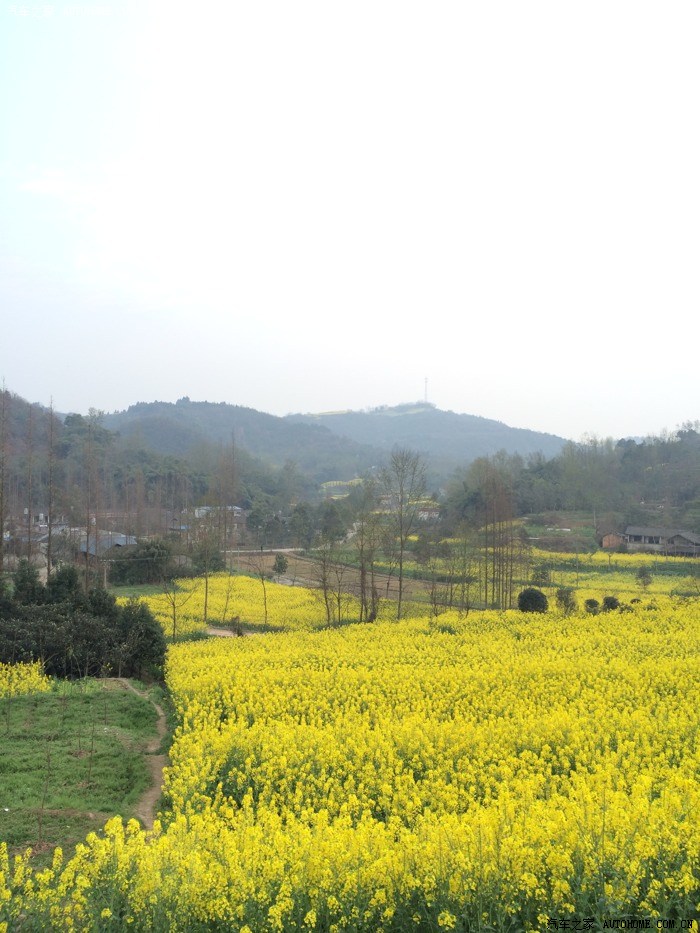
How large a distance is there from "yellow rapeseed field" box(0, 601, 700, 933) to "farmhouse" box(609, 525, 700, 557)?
4198cm

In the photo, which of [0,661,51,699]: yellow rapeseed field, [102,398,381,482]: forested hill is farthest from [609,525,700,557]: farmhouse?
[102,398,381,482]: forested hill

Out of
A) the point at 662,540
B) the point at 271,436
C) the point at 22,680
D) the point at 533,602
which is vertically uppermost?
the point at 271,436

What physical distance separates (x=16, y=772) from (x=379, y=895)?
23.2 ft

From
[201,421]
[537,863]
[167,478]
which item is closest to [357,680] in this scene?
[537,863]

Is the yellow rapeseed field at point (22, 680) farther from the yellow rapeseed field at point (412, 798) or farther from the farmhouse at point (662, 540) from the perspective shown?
the farmhouse at point (662, 540)

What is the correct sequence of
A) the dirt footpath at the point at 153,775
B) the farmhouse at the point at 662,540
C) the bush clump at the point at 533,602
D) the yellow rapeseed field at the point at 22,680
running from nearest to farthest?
the dirt footpath at the point at 153,775
the yellow rapeseed field at the point at 22,680
the bush clump at the point at 533,602
the farmhouse at the point at 662,540

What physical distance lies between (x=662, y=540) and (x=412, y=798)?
58.5m

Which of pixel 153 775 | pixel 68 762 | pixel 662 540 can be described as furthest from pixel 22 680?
pixel 662 540

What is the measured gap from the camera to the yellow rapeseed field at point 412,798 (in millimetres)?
5121

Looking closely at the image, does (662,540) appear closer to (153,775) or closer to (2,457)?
(2,457)

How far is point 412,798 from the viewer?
28.7 ft

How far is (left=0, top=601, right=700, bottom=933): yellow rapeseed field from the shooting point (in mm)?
5121

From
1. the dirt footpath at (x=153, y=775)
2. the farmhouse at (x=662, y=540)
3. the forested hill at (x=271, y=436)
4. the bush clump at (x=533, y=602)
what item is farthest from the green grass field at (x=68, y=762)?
the forested hill at (x=271, y=436)

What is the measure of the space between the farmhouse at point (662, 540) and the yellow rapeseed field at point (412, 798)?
138 ft
